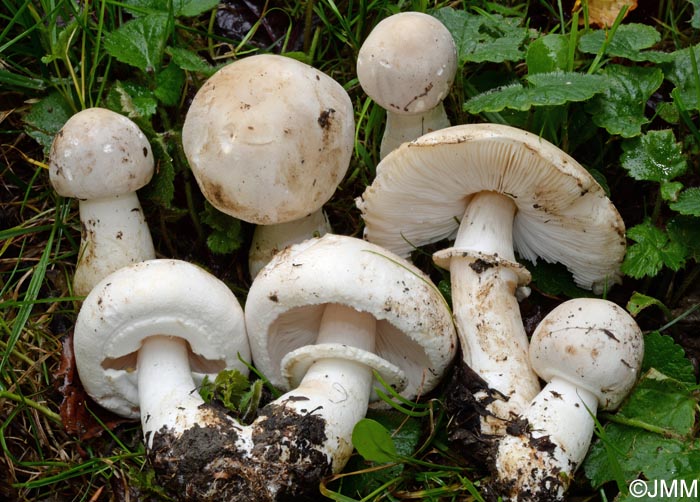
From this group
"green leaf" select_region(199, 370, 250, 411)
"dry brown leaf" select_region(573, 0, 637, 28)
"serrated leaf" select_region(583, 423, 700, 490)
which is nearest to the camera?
"serrated leaf" select_region(583, 423, 700, 490)

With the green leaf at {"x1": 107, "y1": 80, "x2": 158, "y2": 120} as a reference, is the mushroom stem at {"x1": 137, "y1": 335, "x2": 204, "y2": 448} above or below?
below

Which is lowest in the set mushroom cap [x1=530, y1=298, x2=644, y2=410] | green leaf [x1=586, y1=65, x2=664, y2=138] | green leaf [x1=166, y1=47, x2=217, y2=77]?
mushroom cap [x1=530, y1=298, x2=644, y2=410]

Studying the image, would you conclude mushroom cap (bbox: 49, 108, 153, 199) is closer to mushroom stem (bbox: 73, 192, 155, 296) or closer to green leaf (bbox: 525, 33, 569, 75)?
mushroom stem (bbox: 73, 192, 155, 296)

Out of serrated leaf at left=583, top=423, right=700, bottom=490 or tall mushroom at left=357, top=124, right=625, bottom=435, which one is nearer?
serrated leaf at left=583, top=423, right=700, bottom=490

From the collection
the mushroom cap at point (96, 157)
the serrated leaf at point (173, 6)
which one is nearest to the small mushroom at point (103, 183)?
the mushroom cap at point (96, 157)

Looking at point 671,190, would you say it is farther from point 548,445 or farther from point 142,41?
point 142,41

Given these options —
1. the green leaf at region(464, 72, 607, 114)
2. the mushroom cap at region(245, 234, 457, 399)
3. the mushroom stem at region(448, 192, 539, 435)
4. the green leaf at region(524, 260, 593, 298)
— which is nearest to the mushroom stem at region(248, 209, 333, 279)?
the mushroom cap at region(245, 234, 457, 399)

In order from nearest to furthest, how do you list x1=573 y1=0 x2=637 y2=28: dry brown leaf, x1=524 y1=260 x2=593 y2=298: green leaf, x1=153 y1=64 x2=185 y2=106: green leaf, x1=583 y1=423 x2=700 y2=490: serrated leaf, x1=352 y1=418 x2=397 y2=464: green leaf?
x1=583 y1=423 x2=700 y2=490: serrated leaf → x1=352 y1=418 x2=397 y2=464: green leaf → x1=524 y1=260 x2=593 y2=298: green leaf → x1=153 y1=64 x2=185 y2=106: green leaf → x1=573 y1=0 x2=637 y2=28: dry brown leaf

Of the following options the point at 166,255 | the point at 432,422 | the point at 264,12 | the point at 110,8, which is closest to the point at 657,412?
the point at 432,422
